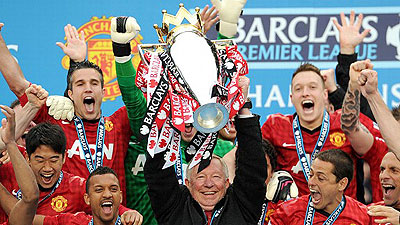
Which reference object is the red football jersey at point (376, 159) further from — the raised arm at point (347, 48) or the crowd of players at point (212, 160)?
the raised arm at point (347, 48)

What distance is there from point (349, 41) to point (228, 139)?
88cm

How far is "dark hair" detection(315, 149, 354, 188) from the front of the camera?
4.42m

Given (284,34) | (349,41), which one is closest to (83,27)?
(284,34)

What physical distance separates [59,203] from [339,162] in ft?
4.48

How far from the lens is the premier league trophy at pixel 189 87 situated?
136 inches

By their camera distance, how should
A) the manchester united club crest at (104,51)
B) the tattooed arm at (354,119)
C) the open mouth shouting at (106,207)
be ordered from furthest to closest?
1. the manchester united club crest at (104,51)
2. the tattooed arm at (354,119)
3. the open mouth shouting at (106,207)

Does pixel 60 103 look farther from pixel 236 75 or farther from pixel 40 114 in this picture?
pixel 236 75

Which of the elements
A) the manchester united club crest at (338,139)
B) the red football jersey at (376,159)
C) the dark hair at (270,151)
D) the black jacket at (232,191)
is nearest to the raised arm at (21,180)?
the black jacket at (232,191)

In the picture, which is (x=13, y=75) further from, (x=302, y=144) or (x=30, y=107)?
(x=302, y=144)

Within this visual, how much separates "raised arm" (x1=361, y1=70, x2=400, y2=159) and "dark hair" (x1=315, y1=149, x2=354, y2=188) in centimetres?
34

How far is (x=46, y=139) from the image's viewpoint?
436 centimetres

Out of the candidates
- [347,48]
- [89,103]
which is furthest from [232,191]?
[347,48]

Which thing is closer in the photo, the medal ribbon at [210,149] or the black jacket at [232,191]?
Result: the medal ribbon at [210,149]

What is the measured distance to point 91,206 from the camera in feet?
14.1
